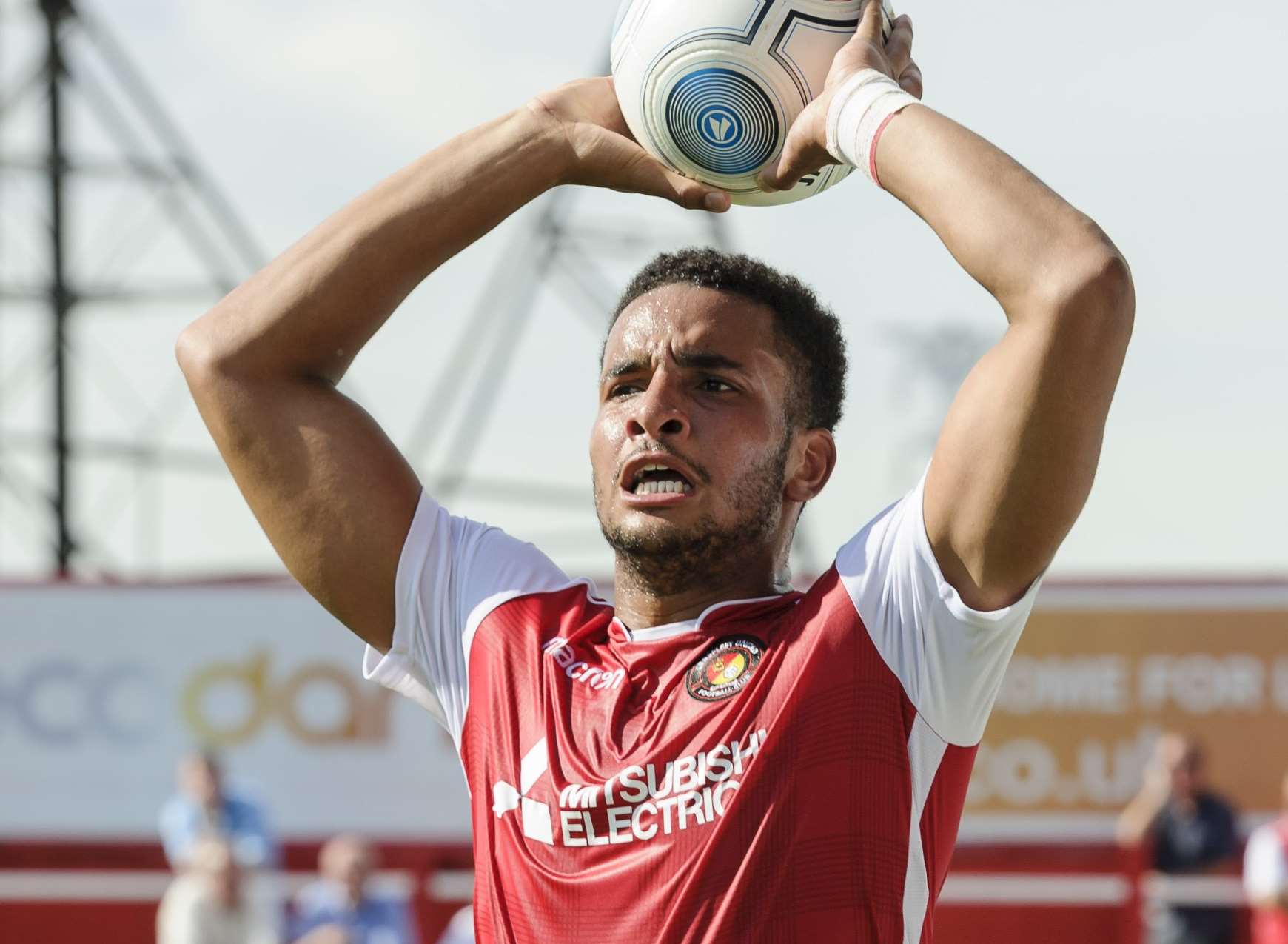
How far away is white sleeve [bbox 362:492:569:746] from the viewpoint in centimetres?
334

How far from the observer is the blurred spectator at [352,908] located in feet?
34.2

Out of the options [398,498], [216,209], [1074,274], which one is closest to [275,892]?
[216,209]

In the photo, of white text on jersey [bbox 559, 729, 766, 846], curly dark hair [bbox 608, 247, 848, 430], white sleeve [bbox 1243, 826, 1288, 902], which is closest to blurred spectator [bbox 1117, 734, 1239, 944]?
white sleeve [bbox 1243, 826, 1288, 902]

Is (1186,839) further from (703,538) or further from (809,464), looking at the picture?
(703,538)

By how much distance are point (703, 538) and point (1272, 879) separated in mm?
7664

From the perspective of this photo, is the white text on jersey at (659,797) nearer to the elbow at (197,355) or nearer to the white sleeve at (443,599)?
the white sleeve at (443,599)

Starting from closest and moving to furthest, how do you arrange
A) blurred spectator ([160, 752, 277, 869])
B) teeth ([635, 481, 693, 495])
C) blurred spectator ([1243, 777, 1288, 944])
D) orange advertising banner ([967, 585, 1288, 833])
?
teeth ([635, 481, 693, 495]), blurred spectator ([1243, 777, 1288, 944]), blurred spectator ([160, 752, 277, 869]), orange advertising banner ([967, 585, 1288, 833])

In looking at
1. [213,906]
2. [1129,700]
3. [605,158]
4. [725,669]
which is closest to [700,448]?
[725,669]

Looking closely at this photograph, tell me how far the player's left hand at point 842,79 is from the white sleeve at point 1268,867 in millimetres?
7570

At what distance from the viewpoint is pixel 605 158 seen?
333 centimetres

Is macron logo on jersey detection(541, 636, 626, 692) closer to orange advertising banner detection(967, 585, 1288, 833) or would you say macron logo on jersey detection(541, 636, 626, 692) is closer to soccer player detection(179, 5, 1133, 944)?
soccer player detection(179, 5, 1133, 944)

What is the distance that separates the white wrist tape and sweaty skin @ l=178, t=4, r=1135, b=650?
3 centimetres

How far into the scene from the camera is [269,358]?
3348 mm

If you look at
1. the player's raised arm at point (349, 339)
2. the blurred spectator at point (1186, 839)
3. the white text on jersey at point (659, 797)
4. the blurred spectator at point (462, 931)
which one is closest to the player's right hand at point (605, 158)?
the player's raised arm at point (349, 339)
